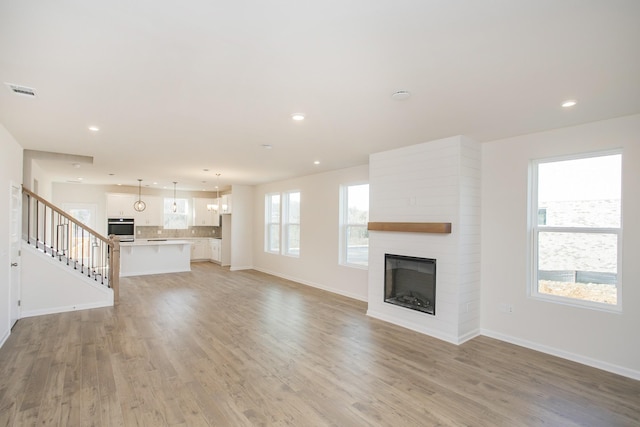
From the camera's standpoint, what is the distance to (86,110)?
10.7ft

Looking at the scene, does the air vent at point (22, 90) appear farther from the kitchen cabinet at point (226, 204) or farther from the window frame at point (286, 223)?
the kitchen cabinet at point (226, 204)

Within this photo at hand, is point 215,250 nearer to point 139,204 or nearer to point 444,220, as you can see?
point 139,204

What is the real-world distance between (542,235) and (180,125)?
4522mm

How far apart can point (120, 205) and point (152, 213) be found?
3.14 ft

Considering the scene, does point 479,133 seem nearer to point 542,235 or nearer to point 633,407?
point 542,235

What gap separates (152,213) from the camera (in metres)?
10.8

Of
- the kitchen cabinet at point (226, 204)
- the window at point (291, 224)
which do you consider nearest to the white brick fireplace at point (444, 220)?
the window at point (291, 224)

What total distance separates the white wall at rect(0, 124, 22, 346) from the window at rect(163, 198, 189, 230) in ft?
22.9

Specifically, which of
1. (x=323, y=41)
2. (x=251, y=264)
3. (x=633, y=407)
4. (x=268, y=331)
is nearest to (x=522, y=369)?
(x=633, y=407)

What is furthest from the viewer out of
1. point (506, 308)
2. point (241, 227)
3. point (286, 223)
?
point (241, 227)

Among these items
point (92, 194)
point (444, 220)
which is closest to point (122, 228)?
point (92, 194)

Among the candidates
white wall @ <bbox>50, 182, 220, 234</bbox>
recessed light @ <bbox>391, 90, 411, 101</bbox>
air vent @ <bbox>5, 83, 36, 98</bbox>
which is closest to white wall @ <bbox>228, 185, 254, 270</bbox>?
white wall @ <bbox>50, 182, 220, 234</bbox>

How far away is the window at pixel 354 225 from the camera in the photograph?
6.35 m

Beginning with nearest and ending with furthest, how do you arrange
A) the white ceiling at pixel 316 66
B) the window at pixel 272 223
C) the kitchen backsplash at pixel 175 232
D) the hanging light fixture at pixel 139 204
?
the white ceiling at pixel 316 66
the window at pixel 272 223
the hanging light fixture at pixel 139 204
the kitchen backsplash at pixel 175 232
